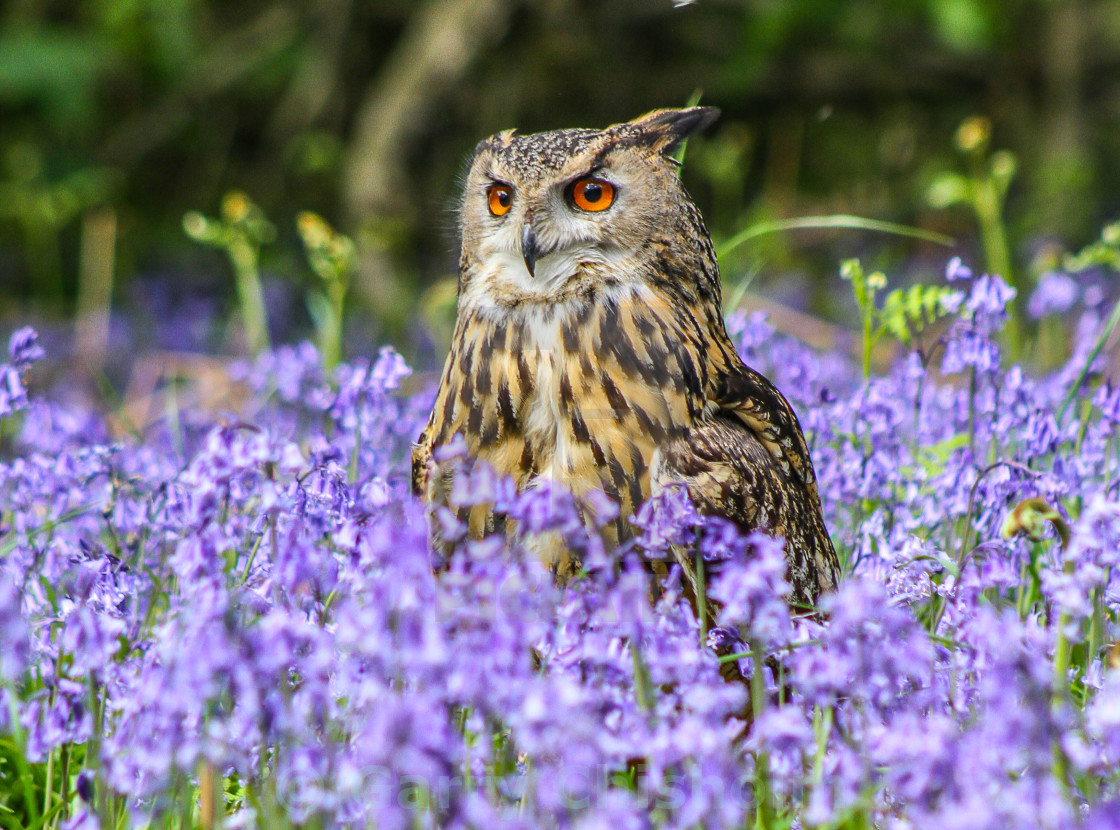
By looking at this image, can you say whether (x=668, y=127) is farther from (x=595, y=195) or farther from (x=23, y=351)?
(x=23, y=351)

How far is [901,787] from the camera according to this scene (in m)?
1.15

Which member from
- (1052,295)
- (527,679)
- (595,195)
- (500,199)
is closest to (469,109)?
(1052,295)

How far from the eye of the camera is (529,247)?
2242 mm

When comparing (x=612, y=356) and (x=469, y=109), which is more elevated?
(x=469, y=109)

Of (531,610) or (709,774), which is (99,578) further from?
(709,774)

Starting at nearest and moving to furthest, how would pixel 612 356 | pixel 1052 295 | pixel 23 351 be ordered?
pixel 23 351 → pixel 612 356 → pixel 1052 295

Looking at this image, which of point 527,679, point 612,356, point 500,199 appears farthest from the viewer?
point 500,199

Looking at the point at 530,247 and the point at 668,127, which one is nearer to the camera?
the point at 530,247

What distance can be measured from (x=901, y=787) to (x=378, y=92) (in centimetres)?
686

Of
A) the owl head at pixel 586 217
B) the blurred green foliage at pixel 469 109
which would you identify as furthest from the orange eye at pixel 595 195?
the blurred green foliage at pixel 469 109

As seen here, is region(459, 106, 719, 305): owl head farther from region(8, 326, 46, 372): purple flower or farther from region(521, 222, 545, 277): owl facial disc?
region(8, 326, 46, 372): purple flower

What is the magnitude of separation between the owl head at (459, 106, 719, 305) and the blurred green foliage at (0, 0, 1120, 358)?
3874 mm

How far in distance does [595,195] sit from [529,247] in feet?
0.60

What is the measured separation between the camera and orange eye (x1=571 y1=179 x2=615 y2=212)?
231 cm
